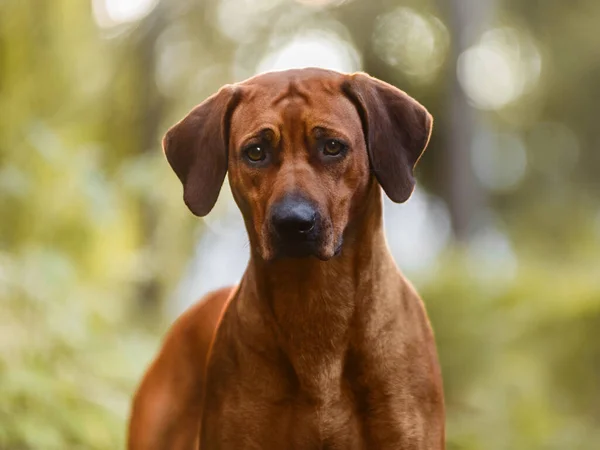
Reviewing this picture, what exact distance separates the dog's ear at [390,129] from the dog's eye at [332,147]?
143 mm

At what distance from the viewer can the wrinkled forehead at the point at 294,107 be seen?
307cm

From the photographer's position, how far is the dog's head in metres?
2.94

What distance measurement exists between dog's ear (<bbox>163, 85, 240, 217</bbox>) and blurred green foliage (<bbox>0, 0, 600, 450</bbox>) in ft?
8.21

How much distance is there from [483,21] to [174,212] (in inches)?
161

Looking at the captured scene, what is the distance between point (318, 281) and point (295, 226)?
435 millimetres

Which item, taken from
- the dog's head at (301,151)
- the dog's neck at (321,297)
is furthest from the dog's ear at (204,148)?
the dog's neck at (321,297)

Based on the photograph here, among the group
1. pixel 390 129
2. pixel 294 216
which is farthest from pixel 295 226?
pixel 390 129

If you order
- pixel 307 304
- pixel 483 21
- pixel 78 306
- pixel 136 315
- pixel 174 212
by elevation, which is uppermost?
pixel 483 21

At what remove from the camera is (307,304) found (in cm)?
325

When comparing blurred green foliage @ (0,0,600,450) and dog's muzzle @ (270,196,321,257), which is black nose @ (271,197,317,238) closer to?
dog's muzzle @ (270,196,321,257)

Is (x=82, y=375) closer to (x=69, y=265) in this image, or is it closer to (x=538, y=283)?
(x=69, y=265)

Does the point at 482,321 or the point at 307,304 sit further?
the point at 482,321

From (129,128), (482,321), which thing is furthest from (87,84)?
(482,321)

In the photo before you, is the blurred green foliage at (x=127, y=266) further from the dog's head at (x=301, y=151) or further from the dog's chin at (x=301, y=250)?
the dog's chin at (x=301, y=250)
